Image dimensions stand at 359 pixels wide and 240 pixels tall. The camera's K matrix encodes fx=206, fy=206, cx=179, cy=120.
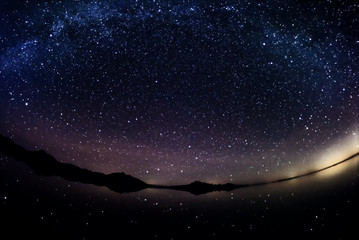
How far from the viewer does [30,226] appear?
5.14 meters

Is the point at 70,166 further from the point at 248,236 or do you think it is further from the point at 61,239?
the point at 248,236

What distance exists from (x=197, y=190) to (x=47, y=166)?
4054mm

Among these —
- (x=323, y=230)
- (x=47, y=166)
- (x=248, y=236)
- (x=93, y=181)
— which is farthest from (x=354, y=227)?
(x=47, y=166)

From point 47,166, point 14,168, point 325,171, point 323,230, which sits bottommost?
point 14,168

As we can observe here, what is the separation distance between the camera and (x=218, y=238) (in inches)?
272

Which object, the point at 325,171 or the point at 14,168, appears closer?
the point at 325,171

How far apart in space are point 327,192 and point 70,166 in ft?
31.5

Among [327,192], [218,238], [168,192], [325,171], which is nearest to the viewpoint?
[218,238]

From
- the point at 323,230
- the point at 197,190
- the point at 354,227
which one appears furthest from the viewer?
the point at 197,190

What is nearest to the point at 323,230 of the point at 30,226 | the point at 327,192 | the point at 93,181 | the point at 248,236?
the point at 248,236

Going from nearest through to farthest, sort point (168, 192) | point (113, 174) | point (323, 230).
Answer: point (323, 230), point (113, 174), point (168, 192)

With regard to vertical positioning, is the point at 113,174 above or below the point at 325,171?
below

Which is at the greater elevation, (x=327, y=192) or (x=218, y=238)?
(x=327, y=192)

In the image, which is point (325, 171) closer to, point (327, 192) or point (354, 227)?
point (327, 192)
